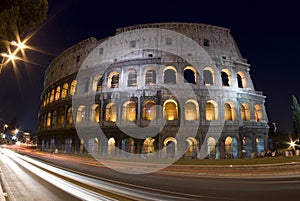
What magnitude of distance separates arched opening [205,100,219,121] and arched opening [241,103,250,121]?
4.70 metres

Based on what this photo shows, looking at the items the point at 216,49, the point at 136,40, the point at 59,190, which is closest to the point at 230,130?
the point at 216,49

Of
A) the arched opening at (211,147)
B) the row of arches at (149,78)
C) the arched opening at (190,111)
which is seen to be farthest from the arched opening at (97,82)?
the arched opening at (211,147)

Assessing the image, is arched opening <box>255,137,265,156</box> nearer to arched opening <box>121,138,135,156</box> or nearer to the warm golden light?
the warm golden light

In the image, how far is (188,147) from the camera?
24641 millimetres

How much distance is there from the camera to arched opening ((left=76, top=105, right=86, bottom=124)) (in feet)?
98.8

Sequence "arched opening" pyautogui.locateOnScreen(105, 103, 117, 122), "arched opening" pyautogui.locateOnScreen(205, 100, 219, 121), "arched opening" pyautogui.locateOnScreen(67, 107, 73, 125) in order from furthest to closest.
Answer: "arched opening" pyautogui.locateOnScreen(67, 107, 73, 125) → "arched opening" pyautogui.locateOnScreen(105, 103, 117, 122) → "arched opening" pyautogui.locateOnScreen(205, 100, 219, 121)

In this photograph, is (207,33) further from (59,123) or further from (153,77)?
(59,123)

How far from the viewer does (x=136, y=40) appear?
2839 cm

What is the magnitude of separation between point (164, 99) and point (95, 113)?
1064cm

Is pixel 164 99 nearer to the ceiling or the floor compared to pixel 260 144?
nearer to the ceiling

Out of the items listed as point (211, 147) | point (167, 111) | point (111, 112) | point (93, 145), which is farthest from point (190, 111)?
point (93, 145)

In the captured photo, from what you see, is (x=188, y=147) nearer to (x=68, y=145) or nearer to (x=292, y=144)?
(x=292, y=144)

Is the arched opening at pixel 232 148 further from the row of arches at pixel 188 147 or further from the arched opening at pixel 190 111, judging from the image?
the arched opening at pixel 190 111

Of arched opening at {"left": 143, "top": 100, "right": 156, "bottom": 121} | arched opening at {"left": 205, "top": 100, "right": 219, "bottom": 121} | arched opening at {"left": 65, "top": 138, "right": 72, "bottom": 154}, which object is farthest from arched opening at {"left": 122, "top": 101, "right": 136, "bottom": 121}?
arched opening at {"left": 65, "top": 138, "right": 72, "bottom": 154}
